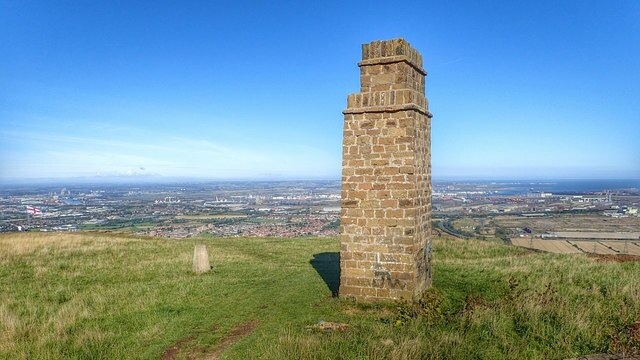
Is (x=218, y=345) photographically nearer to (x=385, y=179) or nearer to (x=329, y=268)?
(x=385, y=179)

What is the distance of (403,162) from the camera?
27.8 feet

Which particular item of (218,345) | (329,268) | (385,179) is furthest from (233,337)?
(329,268)

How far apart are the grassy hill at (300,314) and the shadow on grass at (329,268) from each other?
4.1 inches

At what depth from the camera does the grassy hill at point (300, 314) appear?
618cm

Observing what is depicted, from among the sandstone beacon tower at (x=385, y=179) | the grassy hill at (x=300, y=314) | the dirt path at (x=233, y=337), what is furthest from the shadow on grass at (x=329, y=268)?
the dirt path at (x=233, y=337)

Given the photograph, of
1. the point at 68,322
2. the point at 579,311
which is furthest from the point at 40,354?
the point at 579,311

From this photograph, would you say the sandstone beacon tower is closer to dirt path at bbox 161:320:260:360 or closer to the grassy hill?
the grassy hill

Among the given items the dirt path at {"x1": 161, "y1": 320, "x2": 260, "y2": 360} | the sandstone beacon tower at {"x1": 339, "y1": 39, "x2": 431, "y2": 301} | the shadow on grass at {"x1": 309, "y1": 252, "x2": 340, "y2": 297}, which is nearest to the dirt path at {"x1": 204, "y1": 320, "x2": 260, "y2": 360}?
the dirt path at {"x1": 161, "y1": 320, "x2": 260, "y2": 360}

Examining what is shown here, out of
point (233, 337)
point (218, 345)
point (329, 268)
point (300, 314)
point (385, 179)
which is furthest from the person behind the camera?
point (329, 268)

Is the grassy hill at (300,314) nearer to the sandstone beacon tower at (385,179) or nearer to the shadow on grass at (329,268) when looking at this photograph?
the shadow on grass at (329,268)

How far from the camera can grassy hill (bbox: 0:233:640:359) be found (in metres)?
6.18

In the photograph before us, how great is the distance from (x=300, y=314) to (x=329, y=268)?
5336 millimetres

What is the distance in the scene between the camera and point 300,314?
8.35m

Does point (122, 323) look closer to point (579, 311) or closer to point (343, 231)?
point (343, 231)
